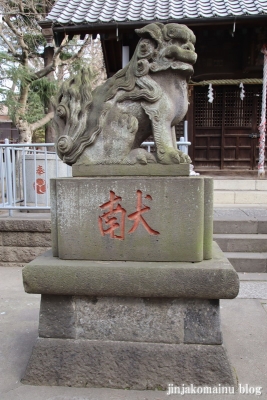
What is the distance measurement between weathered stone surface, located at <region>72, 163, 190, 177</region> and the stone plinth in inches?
23.7

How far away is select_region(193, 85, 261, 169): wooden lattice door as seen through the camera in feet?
26.7

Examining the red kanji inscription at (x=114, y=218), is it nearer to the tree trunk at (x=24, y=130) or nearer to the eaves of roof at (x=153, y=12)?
the eaves of roof at (x=153, y=12)

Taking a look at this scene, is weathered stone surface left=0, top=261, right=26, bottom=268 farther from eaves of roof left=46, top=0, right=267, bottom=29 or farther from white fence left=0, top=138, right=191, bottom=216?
eaves of roof left=46, top=0, right=267, bottom=29

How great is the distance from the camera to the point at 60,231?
228cm

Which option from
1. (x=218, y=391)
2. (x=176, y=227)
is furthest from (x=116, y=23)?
(x=218, y=391)

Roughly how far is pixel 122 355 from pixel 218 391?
650mm

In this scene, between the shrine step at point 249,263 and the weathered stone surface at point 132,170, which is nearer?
the weathered stone surface at point 132,170

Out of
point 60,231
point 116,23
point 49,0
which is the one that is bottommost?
point 60,231

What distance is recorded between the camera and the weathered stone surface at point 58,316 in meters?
2.25

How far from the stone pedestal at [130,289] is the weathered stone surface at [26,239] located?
8.78 ft

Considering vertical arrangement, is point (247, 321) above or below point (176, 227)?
below

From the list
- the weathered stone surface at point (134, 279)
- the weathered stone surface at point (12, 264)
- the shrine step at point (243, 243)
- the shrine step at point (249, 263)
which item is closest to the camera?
the weathered stone surface at point (134, 279)

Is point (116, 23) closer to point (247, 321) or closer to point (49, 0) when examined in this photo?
point (247, 321)

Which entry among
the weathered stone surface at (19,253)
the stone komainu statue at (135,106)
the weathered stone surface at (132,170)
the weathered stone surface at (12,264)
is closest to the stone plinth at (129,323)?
the weathered stone surface at (132,170)
